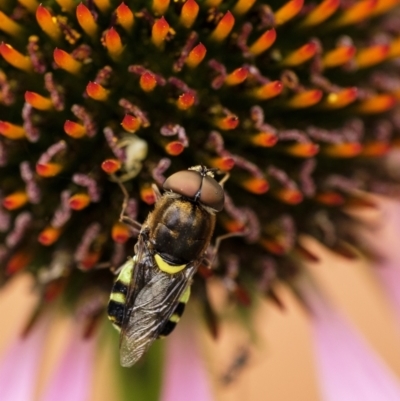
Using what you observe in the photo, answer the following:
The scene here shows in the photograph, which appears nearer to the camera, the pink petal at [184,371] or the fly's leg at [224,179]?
the fly's leg at [224,179]

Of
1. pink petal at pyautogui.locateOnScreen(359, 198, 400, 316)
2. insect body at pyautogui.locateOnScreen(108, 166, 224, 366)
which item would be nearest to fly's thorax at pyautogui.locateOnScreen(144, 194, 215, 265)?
insect body at pyautogui.locateOnScreen(108, 166, 224, 366)

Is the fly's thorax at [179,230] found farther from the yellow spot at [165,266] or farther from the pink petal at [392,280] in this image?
the pink petal at [392,280]

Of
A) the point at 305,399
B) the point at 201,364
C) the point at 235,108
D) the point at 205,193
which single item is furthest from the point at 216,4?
the point at 305,399

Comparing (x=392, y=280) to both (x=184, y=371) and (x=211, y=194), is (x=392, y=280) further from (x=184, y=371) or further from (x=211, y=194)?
(x=211, y=194)

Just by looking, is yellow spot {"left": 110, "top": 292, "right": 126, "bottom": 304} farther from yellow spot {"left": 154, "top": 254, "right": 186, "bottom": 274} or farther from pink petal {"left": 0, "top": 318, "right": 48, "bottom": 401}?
pink petal {"left": 0, "top": 318, "right": 48, "bottom": 401}

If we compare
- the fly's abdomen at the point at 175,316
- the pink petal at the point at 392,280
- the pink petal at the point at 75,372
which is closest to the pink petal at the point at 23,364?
the pink petal at the point at 75,372

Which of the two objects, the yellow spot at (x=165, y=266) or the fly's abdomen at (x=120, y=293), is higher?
the yellow spot at (x=165, y=266)

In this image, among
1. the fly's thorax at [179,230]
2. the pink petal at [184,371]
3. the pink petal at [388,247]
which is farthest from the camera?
the pink petal at [388,247]
